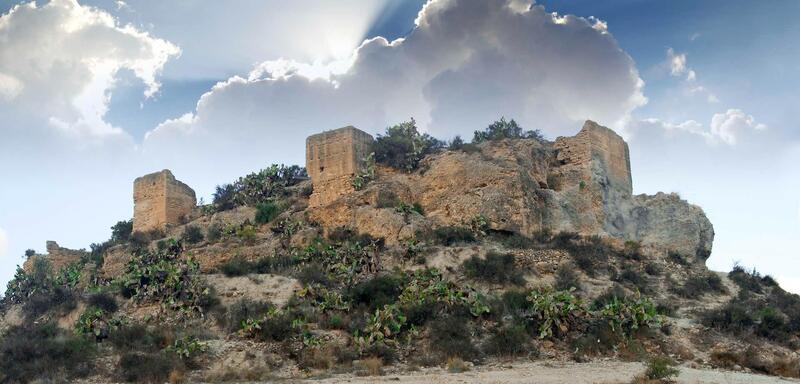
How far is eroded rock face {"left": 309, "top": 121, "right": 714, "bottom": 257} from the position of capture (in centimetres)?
2553

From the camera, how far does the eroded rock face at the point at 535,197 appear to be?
25.5 m

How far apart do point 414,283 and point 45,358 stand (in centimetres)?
869

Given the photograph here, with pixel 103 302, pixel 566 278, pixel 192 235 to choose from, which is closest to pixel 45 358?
pixel 103 302

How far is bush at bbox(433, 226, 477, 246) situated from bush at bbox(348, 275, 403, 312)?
2991 millimetres

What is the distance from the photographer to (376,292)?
70.1 ft

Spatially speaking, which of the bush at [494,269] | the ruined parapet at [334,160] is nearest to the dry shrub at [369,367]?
the bush at [494,269]

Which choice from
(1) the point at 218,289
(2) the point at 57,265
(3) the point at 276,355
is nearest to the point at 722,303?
(3) the point at 276,355

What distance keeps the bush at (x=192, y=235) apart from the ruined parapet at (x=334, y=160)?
392cm

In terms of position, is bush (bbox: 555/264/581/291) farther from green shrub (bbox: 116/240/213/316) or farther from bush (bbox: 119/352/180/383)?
bush (bbox: 119/352/180/383)

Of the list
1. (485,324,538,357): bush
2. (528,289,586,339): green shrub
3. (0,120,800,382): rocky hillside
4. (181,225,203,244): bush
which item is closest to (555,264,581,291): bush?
(0,120,800,382): rocky hillside

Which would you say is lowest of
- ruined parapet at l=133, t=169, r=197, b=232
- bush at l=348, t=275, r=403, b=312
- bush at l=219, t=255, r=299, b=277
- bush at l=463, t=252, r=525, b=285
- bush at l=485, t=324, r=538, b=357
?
bush at l=485, t=324, r=538, b=357

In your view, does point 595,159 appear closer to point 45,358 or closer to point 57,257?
point 45,358

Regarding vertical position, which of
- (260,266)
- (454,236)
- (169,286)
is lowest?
(169,286)

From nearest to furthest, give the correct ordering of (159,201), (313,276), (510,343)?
(510,343), (313,276), (159,201)
